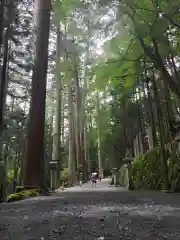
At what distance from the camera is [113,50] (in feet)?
13.9

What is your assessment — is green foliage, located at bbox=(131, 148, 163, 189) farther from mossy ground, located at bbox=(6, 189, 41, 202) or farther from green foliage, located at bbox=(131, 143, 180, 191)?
Answer: mossy ground, located at bbox=(6, 189, 41, 202)

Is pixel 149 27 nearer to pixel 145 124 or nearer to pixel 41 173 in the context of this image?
pixel 41 173

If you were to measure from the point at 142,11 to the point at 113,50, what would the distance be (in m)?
0.73

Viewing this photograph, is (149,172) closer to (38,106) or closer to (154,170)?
(154,170)

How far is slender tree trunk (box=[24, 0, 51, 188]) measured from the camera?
9000 millimetres

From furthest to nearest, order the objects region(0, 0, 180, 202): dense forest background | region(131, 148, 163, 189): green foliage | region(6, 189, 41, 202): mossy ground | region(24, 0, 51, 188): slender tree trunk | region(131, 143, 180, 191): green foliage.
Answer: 1. region(131, 148, 163, 189): green foliage
2. region(131, 143, 180, 191): green foliage
3. region(24, 0, 51, 188): slender tree trunk
4. region(6, 189, 41, 202): mossy ground
5. region(0, 0, 180, 202): dense forest background

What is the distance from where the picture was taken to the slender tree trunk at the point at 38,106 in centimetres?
900

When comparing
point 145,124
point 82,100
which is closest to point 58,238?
point 145,124

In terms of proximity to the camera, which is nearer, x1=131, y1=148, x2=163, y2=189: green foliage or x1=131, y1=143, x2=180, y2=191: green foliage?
x1=131, y1=143, x2=180, y2=191: green foliage

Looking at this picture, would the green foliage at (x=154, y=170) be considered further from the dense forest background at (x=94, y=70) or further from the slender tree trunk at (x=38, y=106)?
the slender tree trunk at (x=38, y=106)

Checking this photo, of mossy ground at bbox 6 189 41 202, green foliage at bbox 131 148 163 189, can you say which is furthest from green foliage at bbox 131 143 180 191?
mossy ground at bbox 6 189 41 202

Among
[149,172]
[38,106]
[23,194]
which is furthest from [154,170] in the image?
[23,194]

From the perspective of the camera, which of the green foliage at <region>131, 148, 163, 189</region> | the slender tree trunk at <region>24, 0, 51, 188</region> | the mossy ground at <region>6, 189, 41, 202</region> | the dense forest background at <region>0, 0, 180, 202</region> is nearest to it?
the dense forest background at <region>0, 0, 180, 202</region>

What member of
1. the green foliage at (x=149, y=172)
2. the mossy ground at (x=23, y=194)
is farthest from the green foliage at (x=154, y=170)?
the mossy ground at (x=23, y=194)
